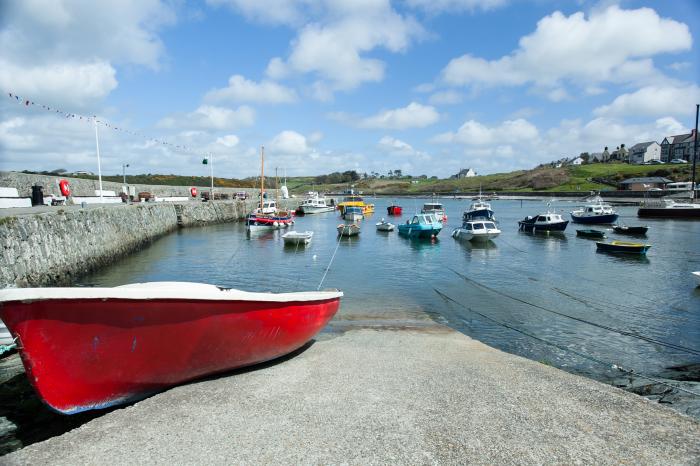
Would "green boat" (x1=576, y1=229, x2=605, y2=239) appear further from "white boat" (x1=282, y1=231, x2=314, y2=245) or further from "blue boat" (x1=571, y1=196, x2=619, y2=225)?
"white boat" (x1=282, y1=231, x2=314, y2=245)

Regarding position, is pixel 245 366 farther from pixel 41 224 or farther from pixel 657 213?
pixel 657 213

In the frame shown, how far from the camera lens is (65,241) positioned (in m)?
20.9

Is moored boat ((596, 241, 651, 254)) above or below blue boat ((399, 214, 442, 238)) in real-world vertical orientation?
below

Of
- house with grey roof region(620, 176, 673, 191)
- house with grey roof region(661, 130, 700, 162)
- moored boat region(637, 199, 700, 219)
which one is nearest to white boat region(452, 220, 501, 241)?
moored boat region(637, 199, 700, 219)

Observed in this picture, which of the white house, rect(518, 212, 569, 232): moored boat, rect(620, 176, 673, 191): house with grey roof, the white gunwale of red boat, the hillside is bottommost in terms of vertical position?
rect(518, 212, 569, 232): moored boat

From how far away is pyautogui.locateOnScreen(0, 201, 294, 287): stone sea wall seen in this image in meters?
15.6

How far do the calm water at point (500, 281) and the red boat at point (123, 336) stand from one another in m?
7.98

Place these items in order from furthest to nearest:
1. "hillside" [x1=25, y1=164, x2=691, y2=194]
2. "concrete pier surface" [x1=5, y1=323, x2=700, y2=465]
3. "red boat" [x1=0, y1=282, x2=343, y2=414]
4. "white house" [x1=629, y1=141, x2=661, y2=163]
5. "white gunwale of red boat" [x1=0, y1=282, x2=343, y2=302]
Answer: "white house" [x1=629, y1=141, x2=661, y2=163], "hillside" [x1=25, y1=164, x2=691, y2=194], "red boat" [x1=0, y1=282, x2=343, y2=414], "white gunwale of red boat" [x1=0, y1=282, x2=343, y2=302], "concrete pier surface" [x1=5, y1=323, x2=700, y2=465]

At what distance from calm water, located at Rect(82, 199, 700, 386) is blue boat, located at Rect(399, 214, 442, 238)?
2.17 meters

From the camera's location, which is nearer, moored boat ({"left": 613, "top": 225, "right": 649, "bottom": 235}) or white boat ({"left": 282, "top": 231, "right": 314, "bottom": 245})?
white boat ({"left": 282, "top": 231, "right": 314, "bottom": 245})

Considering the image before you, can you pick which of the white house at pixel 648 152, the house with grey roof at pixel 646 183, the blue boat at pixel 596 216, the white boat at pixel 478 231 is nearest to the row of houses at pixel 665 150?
the white house at pixel 648 152

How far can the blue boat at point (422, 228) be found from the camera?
138ft

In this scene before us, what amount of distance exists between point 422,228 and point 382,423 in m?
37.6

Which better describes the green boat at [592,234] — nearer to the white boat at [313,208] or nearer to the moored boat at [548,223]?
the moored boat at [548,223]
